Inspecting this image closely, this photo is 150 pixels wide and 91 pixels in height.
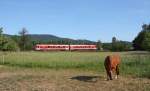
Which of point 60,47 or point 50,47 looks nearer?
point 50,47

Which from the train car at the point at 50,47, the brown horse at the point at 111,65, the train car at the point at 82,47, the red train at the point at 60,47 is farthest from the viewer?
the train car at the point at 82,47

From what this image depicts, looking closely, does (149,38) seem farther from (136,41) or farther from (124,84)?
(136,41)

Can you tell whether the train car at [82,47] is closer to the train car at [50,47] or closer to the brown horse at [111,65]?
the train car at [50,47]

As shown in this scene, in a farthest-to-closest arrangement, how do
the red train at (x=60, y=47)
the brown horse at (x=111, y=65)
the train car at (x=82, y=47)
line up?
the train car at (x=82, y=47) → the red train at (x=60, y=47) → the brown horse at (x=111, y=65)

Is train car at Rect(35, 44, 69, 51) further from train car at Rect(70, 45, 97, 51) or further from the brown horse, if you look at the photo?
the brown horse

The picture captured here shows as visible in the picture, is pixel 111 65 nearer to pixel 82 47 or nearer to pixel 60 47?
pixel 60 47

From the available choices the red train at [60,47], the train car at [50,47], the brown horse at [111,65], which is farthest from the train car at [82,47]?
the brown horse at [111,65]

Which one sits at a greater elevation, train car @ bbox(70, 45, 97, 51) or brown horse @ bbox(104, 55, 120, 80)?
train car @ bbox(70, 45, 97, 51)

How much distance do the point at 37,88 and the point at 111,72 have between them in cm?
442

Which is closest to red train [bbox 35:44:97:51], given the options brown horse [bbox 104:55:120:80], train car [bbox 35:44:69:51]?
train car [bbox 35:44:69:51]

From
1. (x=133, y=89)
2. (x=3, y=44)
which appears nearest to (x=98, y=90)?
(x=133, y=89)

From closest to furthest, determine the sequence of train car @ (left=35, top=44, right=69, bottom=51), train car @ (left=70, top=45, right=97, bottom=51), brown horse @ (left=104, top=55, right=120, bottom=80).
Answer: brown horse @ (left=104, top=55, right=120, bottom=80) → train car @ (left=35, top=44, right=69, bottom=51) → train car @ (left=70, top=45, right=97, bottom=51)

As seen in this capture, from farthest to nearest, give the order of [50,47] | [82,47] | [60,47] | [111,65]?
[82,47] → [60,47] → [50,47] → [111,65]

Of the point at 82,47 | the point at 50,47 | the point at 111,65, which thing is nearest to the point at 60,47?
the point at 50,47
